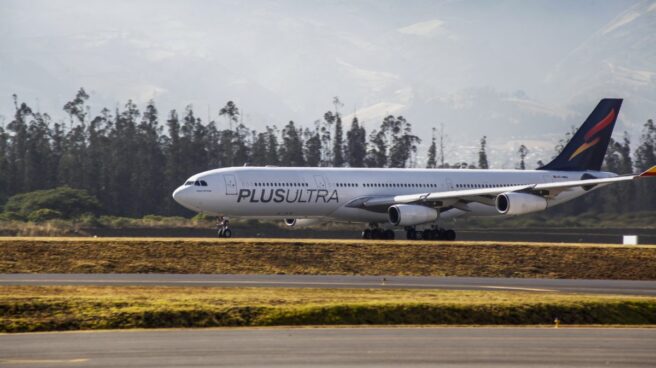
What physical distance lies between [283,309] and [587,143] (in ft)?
148

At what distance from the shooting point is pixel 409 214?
5819cm

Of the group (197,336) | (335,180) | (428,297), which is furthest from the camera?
(335,180)

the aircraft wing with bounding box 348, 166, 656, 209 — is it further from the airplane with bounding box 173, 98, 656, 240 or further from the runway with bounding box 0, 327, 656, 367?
the runway with bounding box 0, 327, 656, 367

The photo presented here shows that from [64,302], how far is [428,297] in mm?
10007

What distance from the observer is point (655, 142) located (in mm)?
165625

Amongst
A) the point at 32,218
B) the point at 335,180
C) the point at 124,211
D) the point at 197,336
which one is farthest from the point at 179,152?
the point at 197,336

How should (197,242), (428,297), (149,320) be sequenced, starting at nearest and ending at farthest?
(149,320), (428,297), (197,242)

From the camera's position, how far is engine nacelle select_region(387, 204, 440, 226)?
2286 inches

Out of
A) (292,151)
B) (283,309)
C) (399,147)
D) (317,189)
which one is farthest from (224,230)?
(399,147)

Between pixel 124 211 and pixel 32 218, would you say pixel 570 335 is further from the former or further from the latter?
pixel 124 211

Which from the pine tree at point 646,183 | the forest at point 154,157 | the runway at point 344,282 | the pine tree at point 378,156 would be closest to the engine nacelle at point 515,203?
the runway at point 344,282

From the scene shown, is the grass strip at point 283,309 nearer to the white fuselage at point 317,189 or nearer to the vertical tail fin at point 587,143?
the white fuselage at point 317,189

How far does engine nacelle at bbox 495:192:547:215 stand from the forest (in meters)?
40.1

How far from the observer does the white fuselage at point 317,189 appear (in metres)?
57.3
